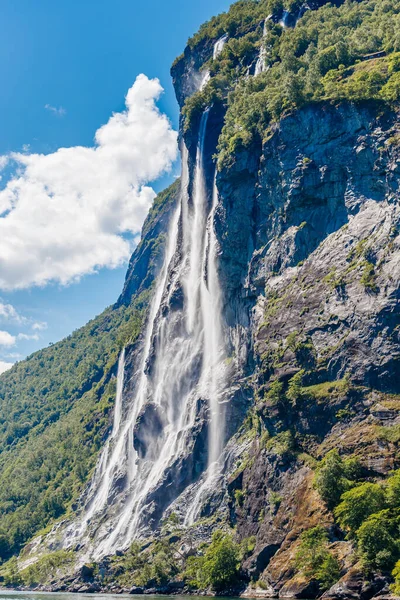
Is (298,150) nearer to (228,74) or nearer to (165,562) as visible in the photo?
(228,74)

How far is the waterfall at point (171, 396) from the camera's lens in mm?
104562

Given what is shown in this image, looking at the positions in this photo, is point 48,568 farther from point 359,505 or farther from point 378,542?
point 378,542

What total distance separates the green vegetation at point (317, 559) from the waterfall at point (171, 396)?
3539 centimetres

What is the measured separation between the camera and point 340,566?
57031mm

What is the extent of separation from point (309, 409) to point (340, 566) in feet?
75.1

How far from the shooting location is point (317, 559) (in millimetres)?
58344

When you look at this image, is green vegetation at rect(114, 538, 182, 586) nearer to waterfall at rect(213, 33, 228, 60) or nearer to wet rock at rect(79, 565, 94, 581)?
wet rock at rect(79, 565, 94, 581)

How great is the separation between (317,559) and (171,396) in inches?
2400

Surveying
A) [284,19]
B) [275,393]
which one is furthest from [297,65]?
[275,393]

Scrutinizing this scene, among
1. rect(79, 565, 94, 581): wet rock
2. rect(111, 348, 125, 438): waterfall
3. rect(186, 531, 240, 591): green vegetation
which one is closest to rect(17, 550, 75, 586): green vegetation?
rect(79, 565, 94, 581): wet rock

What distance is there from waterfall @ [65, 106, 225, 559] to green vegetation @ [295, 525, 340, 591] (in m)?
35.4

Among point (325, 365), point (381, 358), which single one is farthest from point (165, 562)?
point (381, 358)

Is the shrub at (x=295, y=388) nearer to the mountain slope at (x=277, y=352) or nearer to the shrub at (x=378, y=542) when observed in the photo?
the mountain slope at (x=277, y=352)

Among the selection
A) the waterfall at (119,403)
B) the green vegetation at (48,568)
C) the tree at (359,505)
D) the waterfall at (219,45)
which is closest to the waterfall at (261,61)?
the waterfall at (219,45)
